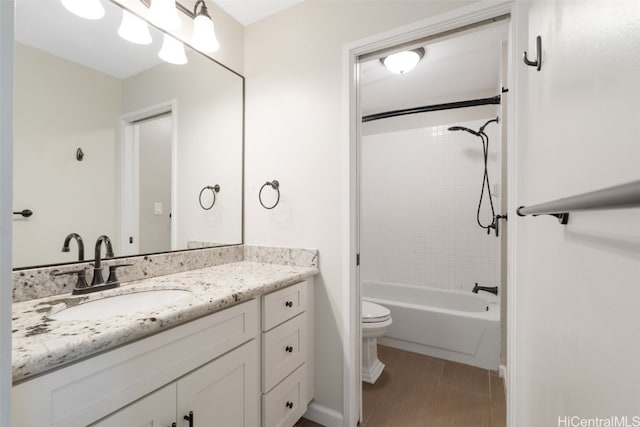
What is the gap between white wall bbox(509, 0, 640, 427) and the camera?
1.27 feet

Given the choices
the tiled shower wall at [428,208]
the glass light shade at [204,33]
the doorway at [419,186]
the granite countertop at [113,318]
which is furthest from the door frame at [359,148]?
the tiled shower wall at [428,208]

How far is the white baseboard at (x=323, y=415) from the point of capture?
1.49 metres

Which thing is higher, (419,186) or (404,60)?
(404,60)

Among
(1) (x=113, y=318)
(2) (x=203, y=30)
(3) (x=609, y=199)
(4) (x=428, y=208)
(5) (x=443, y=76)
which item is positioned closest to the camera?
(3) (x=609, y=199)

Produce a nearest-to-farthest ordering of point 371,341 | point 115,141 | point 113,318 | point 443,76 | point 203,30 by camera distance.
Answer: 1. point 113,318
2. point 115,141
3. point 203,30
4. point 371,341
5. point 443,76

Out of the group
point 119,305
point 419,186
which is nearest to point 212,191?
point 119,305

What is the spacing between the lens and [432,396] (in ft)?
5.81

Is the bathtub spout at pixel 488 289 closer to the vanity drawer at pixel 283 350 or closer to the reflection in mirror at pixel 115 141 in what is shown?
the vanity drawer at pixel 283 350

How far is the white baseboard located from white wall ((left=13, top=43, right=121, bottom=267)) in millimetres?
1397

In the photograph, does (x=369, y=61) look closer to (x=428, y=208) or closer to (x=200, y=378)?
(x=428, y=208)

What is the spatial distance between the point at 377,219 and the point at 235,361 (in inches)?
100

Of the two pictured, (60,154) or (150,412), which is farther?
(60,154)

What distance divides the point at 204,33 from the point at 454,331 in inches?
104

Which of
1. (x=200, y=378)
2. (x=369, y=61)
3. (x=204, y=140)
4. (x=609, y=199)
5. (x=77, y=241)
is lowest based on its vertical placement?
(x=200, y=378)
